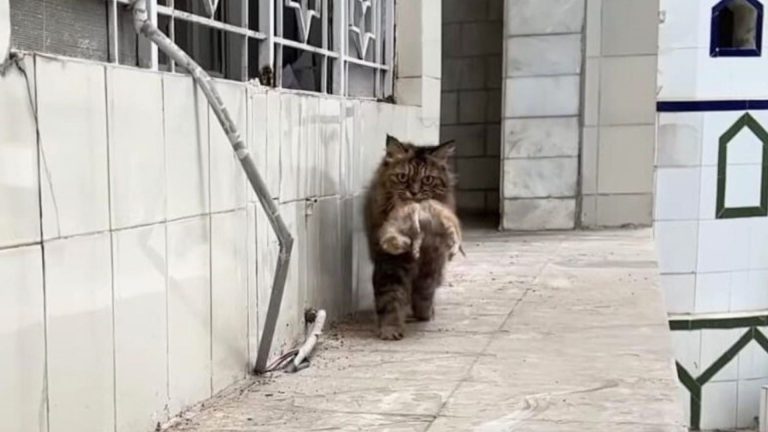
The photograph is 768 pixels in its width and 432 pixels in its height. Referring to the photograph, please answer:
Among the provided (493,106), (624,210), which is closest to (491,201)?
(493,106)

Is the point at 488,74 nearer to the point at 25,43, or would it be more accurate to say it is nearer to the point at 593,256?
the point at 593,256

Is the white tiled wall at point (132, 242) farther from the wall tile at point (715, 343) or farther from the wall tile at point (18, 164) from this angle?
the wall tile at point (715, 343)

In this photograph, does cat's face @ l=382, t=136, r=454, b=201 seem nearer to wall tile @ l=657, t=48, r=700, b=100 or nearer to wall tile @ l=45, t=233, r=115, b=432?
wall tile @ l=45, t=233, r=115, b=432

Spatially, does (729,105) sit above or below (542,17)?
below

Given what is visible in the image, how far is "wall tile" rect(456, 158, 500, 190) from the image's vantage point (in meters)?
6.48

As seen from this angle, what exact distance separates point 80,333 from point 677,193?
4138 millimetres

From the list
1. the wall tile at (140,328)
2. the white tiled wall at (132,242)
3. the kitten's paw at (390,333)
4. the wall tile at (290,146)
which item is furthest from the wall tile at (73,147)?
the kitten's paw at (390,333)

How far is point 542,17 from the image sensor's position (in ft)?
16.7

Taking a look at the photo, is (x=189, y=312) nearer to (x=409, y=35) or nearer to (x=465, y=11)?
(x=409, y=35)

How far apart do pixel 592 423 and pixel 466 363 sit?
22.2 inches

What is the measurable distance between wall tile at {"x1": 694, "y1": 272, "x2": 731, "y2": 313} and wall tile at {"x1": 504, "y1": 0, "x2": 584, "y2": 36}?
171 centimetres

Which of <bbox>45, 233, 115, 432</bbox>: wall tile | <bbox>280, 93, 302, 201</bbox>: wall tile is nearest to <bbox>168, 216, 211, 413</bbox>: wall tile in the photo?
<bbox>45, 233, 115, 432</bbox>: wall tile

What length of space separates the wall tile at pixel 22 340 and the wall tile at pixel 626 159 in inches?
164

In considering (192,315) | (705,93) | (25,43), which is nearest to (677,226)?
(705,93)
